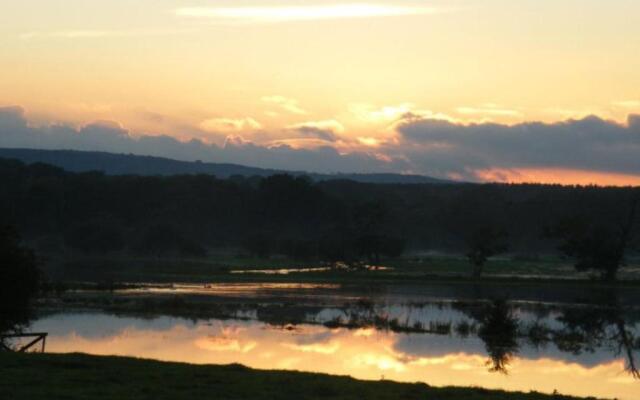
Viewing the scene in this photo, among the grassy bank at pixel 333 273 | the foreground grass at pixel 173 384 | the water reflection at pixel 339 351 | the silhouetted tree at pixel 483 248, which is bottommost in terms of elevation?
the water reflection at pixel 339 351

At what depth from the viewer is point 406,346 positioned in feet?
134

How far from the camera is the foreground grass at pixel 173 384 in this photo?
2045 cm

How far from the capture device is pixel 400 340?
43156mm

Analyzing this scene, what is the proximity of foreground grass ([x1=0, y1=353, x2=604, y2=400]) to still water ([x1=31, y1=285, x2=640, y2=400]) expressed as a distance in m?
6.06

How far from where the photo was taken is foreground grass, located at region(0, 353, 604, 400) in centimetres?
2045

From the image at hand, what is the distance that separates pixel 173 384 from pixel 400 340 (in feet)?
72.9

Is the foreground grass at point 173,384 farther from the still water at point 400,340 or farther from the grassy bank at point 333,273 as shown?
the grassy bank at point 333,273

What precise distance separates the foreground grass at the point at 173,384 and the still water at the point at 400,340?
6.06 m

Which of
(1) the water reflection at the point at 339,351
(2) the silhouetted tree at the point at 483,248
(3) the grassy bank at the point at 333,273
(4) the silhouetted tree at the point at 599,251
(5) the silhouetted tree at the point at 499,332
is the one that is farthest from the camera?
(2) the silhouetted tree at the point at 483,248

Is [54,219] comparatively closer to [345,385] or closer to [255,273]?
[255,273]

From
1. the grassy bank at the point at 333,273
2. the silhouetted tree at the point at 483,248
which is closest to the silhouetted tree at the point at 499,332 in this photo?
the grassy bank at the point at 333,273

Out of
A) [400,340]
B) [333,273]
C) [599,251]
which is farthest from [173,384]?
[333,273]

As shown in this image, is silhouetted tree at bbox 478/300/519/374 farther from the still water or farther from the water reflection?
the water reflection

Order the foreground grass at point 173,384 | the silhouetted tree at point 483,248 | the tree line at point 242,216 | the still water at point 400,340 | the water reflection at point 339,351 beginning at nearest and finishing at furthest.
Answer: the foreground grass at point 173,384 → the water reflection at point 339,351 → the still water at point 400,340 → the silhouetted tree at point 483,248 → the tree line at point 242,216
